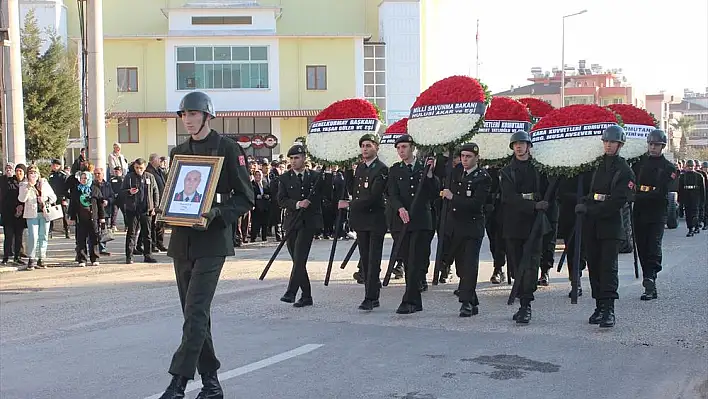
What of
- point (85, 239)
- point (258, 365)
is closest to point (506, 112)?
point (258, 365)

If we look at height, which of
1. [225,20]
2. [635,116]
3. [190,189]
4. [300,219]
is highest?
[225,20]

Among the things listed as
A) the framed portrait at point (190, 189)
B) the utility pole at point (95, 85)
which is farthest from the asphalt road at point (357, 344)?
the utility pole at point (95, 85)

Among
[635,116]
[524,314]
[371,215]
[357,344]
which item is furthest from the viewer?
[635,116]

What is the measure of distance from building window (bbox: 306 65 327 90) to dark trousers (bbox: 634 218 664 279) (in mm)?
37799

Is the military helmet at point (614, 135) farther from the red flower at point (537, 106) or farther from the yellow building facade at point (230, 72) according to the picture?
the yellow building facade at point (230, 72)

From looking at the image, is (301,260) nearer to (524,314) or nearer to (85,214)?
(524,314)

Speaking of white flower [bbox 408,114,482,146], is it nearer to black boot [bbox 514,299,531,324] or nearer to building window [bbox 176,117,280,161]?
black boot [bbox 514,299,531,324]

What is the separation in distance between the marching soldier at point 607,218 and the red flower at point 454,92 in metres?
1.99

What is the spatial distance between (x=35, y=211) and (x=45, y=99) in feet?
70.8

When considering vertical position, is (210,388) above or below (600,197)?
below

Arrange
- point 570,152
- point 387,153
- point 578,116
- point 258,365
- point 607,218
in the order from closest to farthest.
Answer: point 258,365, point 607,218, point 570,152, point 578,116, point 387,153

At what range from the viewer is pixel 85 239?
15859 mm

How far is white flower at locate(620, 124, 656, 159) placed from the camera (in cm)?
1196

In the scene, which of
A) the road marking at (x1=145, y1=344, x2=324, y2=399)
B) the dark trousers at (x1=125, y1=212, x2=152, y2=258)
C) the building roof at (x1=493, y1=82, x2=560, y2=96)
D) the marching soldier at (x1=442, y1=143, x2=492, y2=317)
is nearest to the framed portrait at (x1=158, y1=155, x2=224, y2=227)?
the road marking at (x1=145, y1=344, x2=324, y2=399)
